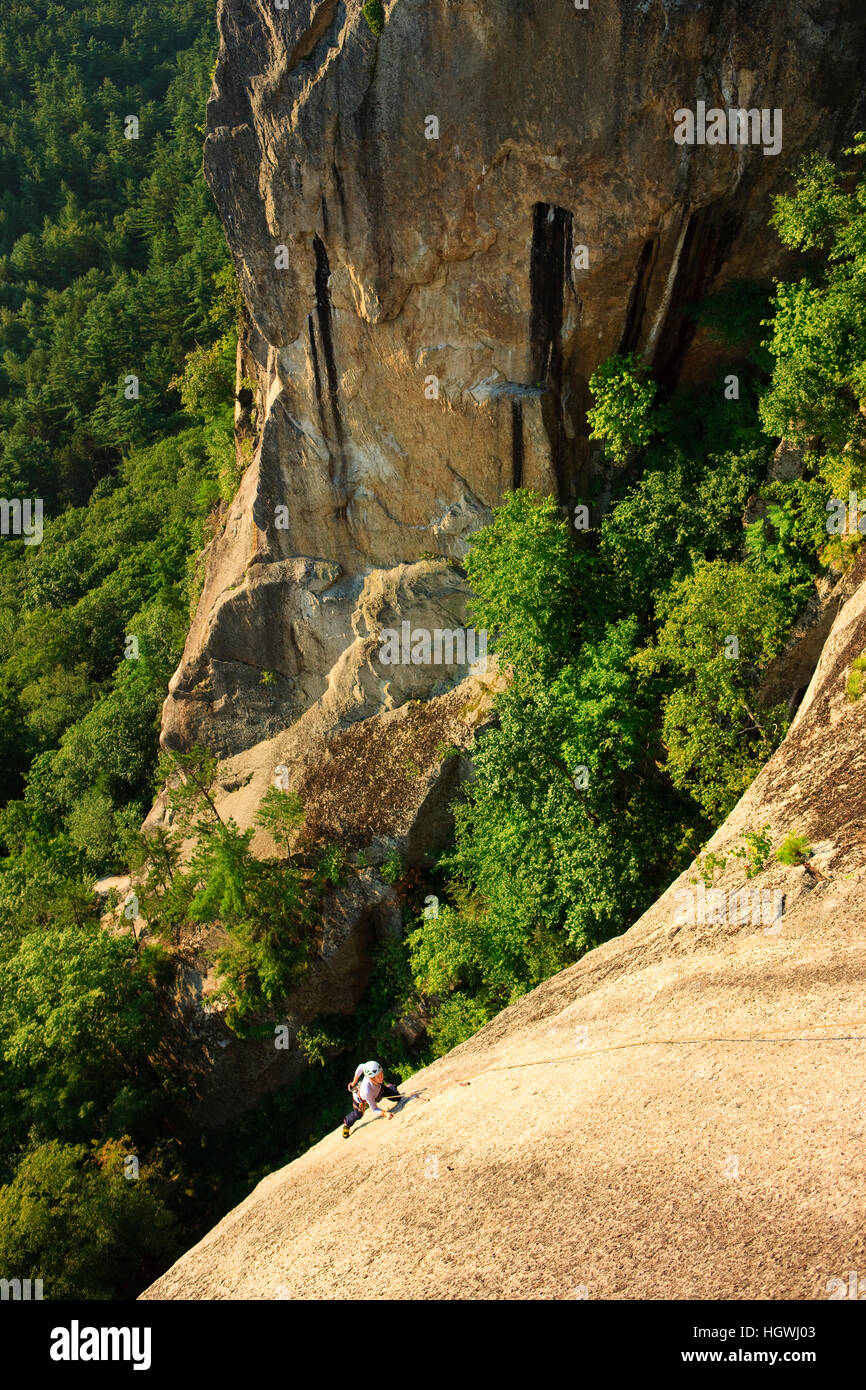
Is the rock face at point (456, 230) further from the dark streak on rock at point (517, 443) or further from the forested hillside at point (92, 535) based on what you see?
the forested hillside at point (92, 535)

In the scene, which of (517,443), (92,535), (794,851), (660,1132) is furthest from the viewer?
(92,535)

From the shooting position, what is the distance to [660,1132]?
284 inches

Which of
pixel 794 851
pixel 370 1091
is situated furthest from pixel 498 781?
pixel 794 851

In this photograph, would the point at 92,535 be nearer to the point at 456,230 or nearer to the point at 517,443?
the point at 517,443

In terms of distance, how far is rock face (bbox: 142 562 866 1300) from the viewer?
246 inches

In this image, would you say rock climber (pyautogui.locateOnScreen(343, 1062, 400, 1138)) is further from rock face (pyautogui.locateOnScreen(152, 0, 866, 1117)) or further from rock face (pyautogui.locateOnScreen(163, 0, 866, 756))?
rock face (pyautogui.locateOnScreen(163, 0, 866, 756))

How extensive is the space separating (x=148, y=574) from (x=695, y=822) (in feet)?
83.5

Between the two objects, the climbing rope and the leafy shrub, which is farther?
the leafy shrub

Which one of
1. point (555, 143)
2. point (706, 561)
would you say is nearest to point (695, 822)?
point (706, 561)

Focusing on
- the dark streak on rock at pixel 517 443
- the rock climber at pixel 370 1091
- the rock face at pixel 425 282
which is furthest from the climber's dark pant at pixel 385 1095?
the dark streak on rock at pixel 517 443

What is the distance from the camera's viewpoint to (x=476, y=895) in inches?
734

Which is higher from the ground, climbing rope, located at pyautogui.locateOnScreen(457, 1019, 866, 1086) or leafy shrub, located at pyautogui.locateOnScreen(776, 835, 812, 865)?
leafy shrub, located at pyautogui.locateOnScreen(776, 835, 812, 865)

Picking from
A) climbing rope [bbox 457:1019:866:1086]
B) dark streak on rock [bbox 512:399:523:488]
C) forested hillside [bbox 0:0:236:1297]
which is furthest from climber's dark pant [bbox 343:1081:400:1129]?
dark streak on rock [bbox 512:399:523:488]
